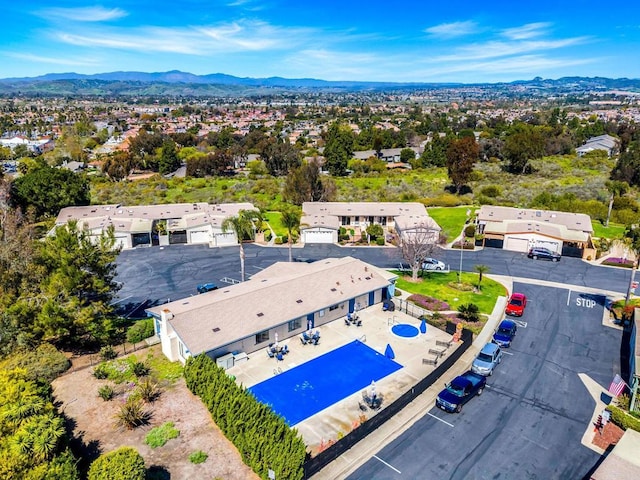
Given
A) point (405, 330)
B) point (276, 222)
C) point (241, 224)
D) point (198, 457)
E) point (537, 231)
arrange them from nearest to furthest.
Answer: point (198, 457) < point (405, 330) < point (241, 224) < point (537, 231) < point (276, 222)

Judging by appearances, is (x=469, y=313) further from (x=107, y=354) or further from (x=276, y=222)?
(x=276, y=222)

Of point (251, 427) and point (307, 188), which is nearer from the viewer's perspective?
point (251, 427)

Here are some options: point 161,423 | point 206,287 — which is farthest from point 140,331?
point 161,423

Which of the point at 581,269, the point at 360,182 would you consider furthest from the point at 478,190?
the point at 581,269

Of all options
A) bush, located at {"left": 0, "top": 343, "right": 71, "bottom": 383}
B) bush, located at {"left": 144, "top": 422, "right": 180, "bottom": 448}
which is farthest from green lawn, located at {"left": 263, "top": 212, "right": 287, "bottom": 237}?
Answer: bush, located at {"left": 144, "top": 422, "right": 180, "bottom": 448}

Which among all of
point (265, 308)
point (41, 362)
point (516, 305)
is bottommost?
point (516, 305)

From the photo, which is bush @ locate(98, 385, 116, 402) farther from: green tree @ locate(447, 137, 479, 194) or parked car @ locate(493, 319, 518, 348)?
green tree @ locate(447, 137, 479, 194)

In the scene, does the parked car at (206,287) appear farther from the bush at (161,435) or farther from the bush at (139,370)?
the bush at (161,435)
